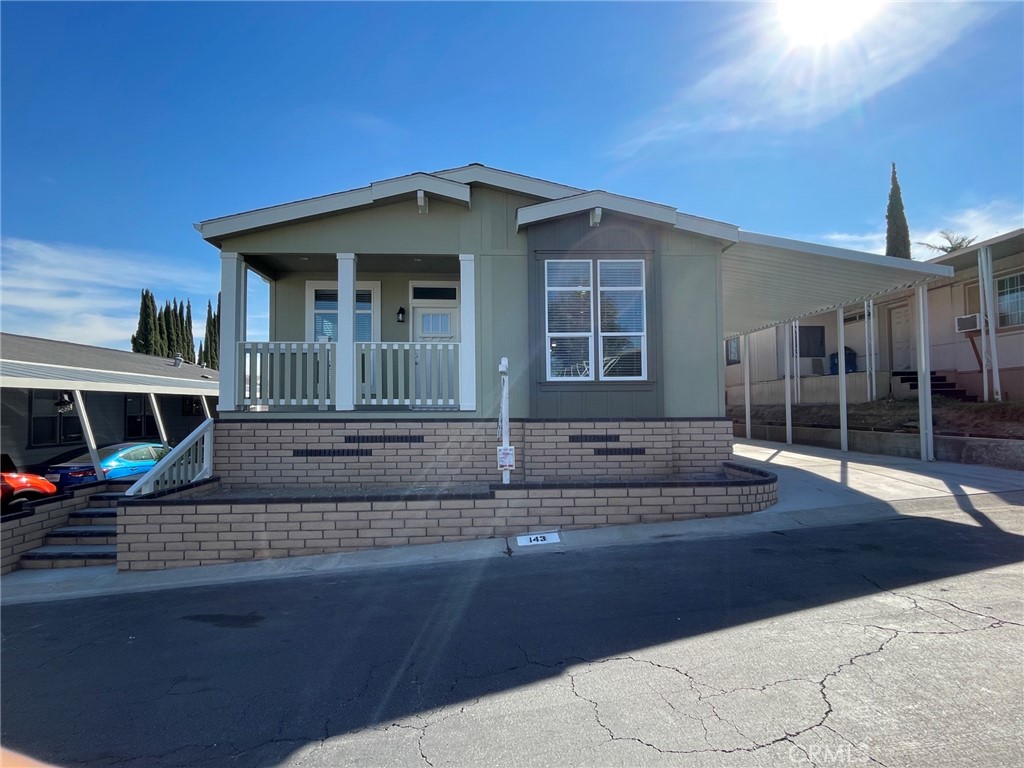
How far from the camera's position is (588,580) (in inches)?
209

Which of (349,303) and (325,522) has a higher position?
(349,303)

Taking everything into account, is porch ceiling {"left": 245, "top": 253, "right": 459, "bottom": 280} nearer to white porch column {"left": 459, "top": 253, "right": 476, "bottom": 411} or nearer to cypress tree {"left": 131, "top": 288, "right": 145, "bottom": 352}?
white porch column {"left": 459, "top": 253, "right": 476, "bottom": 411}

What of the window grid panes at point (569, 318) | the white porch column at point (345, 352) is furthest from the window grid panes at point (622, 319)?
the white porch column at point (345, 352)

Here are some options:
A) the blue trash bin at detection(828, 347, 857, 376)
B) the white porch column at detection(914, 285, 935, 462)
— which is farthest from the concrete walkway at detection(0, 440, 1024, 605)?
the blue trash bin at detection(828, 347, 857, 376)

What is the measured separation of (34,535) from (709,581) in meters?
8.12

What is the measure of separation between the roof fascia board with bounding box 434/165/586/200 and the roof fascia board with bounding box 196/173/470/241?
28cm

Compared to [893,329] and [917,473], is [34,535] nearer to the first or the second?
[917,473]

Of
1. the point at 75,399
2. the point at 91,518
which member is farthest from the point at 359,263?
the point at 75,399

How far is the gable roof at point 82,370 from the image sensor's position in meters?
11.3

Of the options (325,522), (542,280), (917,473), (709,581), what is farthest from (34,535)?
(917,473)

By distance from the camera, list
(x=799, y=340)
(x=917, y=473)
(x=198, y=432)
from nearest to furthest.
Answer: (x=198, y=432) < (x=917, y=473) < (x=799, y=340)

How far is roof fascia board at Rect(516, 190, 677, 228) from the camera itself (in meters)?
8.54

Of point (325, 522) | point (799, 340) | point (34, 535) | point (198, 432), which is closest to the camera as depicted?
point (325, 522)

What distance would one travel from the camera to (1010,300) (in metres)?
13.8
